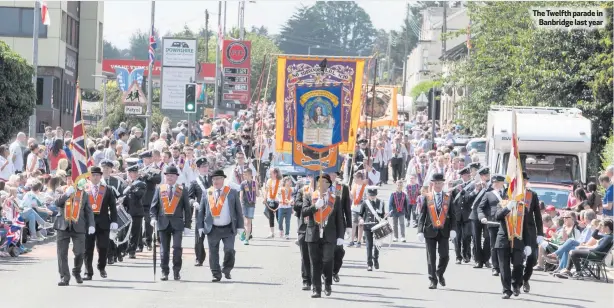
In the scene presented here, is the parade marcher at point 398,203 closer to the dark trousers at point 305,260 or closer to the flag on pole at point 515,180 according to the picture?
the flag on pole at point 515,180

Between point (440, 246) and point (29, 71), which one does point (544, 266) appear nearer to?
point (440, 246)

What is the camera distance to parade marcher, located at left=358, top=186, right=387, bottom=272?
21244 millimetres

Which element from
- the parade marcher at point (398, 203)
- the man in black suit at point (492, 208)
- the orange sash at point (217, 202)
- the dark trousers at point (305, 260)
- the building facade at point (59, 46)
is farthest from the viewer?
the building facade at point (59, 46)

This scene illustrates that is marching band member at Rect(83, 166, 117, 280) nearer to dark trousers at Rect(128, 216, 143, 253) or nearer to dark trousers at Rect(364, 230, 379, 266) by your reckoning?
dark trousers at Rect(128, 216, 143, 253)

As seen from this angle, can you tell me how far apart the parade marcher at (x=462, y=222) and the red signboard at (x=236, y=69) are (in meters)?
43.4

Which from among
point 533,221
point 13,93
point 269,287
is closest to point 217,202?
point 269,287

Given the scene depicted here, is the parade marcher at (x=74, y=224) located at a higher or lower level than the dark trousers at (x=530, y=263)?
higher

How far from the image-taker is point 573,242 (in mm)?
22047

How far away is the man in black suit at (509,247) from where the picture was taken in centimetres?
1802

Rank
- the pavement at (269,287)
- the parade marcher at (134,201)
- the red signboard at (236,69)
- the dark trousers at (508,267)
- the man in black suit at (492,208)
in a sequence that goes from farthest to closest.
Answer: the red signboard at (236,69) → the parade marcher at (134,201) → the man in black suit at (492,208) → the dark trousers at (508,267) → the pavement at (269,287)

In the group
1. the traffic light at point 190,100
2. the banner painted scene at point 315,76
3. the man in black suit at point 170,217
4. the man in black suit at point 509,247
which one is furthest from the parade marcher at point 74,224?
the traffic light at point 190,100

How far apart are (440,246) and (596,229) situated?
410cm

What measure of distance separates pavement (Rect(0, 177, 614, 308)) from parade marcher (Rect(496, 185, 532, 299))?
0.83 feet

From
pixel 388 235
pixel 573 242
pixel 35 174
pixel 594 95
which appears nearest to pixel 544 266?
pixel 573 242
